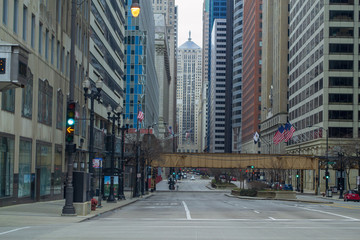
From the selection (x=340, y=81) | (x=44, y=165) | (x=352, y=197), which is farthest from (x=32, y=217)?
(x=340, y=81)

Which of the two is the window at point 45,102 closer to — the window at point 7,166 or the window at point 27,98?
the window at point 27,98

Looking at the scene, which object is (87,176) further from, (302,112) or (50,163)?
(302,112)

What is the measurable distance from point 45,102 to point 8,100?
8.81m

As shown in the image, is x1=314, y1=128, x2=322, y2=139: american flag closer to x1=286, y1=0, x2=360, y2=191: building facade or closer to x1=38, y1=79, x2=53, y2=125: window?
x1=286, y1=0, x2=360, y2=191: building facade

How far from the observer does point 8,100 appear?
31906mm

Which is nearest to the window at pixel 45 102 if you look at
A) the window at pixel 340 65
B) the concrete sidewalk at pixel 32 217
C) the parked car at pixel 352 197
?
the concrete sidewalk at pixel 32 217

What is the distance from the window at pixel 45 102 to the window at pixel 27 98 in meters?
2.37

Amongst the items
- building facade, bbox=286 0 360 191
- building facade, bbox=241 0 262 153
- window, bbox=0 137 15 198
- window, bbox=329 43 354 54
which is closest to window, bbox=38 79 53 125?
window, bbox=0 137 15 198

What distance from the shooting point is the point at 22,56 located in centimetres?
1625

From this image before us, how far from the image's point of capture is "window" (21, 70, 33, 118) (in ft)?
115

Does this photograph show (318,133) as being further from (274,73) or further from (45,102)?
(45,102)

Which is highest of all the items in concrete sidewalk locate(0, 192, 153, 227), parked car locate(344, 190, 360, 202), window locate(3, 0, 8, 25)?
window locate(3, 0, 8, 25)

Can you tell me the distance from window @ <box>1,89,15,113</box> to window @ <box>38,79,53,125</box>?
6111 millimetres

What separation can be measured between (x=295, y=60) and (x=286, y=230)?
9834 cm
